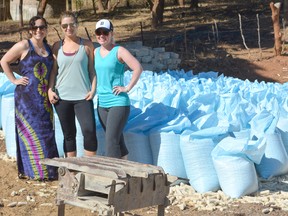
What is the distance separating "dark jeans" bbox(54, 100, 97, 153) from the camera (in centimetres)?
633

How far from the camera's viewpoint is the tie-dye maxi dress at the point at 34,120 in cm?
664

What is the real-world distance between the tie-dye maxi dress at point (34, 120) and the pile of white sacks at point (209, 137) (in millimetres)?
473

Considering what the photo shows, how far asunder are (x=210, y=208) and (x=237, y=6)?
23615 mm

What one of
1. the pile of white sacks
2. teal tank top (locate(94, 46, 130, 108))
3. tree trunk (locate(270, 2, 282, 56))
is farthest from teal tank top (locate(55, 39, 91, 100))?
tree trunk (locate(270, 2, 282, 56))

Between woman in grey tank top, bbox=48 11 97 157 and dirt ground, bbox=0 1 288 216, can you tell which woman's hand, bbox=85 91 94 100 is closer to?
woman in grey tank top, bbox=48 11 97 157

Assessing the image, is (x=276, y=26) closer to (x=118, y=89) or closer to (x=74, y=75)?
(x=74, y=75)

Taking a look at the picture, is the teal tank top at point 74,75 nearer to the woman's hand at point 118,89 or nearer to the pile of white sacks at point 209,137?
the woman's hand at point 118,89

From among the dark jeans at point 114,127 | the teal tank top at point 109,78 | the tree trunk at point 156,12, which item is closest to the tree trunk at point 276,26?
the tree trunk at point 156,12

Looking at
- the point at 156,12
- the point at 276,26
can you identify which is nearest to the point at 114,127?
the point at 276,26

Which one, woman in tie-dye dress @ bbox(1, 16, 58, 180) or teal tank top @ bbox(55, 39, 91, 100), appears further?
woman in tie-dye dress @ bbox(1, 16, 58, 180)

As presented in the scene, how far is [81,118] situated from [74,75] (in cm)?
37

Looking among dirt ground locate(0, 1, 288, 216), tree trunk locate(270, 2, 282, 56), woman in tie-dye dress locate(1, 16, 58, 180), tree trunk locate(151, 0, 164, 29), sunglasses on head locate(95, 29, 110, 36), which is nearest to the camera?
sunglasses on head locate(95, 29, 110, 36)

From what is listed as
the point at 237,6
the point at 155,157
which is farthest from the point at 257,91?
the point at 237,6

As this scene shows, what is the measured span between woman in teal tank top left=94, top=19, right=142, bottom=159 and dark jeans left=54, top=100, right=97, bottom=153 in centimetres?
20
